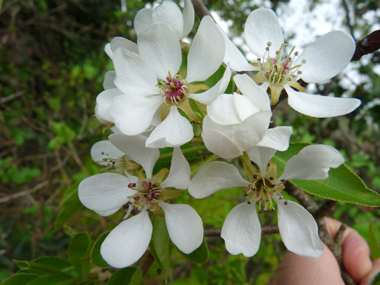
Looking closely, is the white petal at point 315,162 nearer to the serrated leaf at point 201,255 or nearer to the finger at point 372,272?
the serrated leaf at point 201,255

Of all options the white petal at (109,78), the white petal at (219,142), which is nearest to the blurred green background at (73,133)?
the white petal at (109,78)

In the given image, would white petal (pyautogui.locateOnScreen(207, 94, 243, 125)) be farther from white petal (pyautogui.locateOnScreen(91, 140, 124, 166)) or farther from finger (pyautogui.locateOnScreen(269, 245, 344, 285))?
finger (pyautogui.locateOnScreen(269, 245, 344, 285))

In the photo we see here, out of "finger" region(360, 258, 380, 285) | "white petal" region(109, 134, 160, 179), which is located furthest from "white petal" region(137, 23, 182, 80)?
"finger" region(360, 258, 380, 285)

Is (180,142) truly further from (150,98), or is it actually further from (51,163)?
(51,163)

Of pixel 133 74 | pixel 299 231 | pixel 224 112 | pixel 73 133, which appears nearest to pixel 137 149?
pixel 133 74

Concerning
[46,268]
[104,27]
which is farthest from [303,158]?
[104,27]

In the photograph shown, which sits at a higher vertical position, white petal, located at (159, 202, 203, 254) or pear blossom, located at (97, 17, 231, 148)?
pear blossom, located at (97, 17, 231, 148)

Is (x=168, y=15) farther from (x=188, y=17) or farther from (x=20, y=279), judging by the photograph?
(x=20, y=279)
